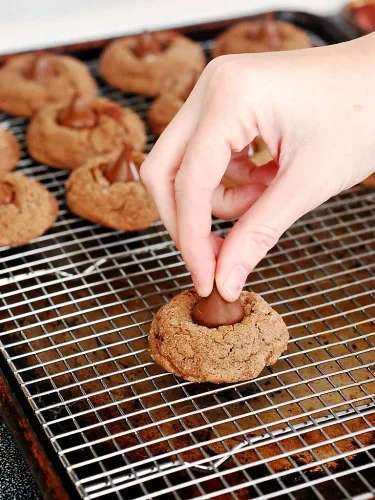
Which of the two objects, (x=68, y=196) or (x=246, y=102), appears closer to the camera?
(x=246, y=102)

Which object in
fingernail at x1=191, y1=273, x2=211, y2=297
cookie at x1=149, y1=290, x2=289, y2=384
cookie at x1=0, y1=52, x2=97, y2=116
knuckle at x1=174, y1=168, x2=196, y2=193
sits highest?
knuckle at x1=174, y1=168, x2=196, y2=193

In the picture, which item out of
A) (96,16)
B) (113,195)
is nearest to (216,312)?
(113,195)

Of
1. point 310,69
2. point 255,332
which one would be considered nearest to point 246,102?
point 310,69

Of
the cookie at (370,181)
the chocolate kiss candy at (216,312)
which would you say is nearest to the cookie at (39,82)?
the cookie at (370,181)

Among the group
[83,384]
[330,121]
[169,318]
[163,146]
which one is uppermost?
[330,121]

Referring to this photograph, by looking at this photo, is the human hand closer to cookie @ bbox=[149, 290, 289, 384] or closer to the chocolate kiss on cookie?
cookie @ bbox=[149, 290, 289, 384]

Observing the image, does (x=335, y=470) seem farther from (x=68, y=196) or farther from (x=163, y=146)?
(x=68, y=196)

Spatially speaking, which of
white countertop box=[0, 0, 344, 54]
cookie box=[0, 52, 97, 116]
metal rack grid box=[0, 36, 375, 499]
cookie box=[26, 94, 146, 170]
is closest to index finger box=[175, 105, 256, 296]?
metal rack grid box=[0, 36, 375, 499]
